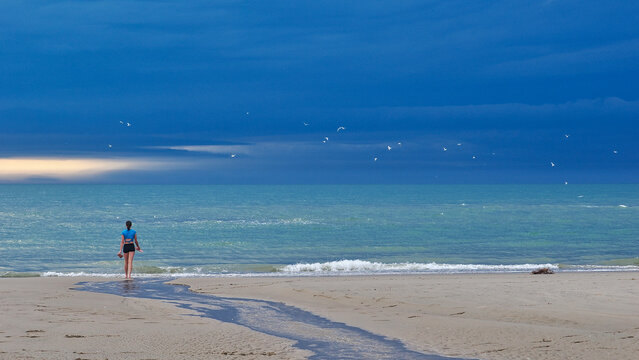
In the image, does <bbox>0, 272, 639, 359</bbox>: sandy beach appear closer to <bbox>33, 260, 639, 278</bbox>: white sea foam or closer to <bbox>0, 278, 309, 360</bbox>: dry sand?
<bbox>0, 278, 309, 360</bbox>: dry sand

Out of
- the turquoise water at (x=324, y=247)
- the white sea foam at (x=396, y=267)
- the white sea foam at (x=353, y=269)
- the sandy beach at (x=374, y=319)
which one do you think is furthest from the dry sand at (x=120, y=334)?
the white sea foam at (x=396, y=267)

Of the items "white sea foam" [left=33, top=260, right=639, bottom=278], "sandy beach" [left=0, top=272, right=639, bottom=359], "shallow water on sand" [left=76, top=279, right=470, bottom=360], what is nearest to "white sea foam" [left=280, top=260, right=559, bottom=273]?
"white sea foam" [left=33, top=260, right=639, bottom=278]

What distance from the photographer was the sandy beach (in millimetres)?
10117

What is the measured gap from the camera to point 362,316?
46.8ft

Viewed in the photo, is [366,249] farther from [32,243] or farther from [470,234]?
[32,243]

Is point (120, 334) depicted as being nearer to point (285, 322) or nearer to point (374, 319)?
point (285, 322)

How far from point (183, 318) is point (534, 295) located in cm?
908

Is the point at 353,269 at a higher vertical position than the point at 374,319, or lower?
higher

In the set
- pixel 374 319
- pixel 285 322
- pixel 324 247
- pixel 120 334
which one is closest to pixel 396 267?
pixel 324 247

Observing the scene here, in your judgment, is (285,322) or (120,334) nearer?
(120,334)

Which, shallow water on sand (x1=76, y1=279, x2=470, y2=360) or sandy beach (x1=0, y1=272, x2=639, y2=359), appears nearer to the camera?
sandy beach (x1=0, y1=272, x2=639, y2=359)

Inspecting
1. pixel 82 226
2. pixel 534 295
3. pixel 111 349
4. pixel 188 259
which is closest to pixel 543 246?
pixel 188 259

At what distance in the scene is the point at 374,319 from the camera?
13844mm

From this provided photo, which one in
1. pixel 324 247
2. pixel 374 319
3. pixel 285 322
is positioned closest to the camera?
pixel 285 322
